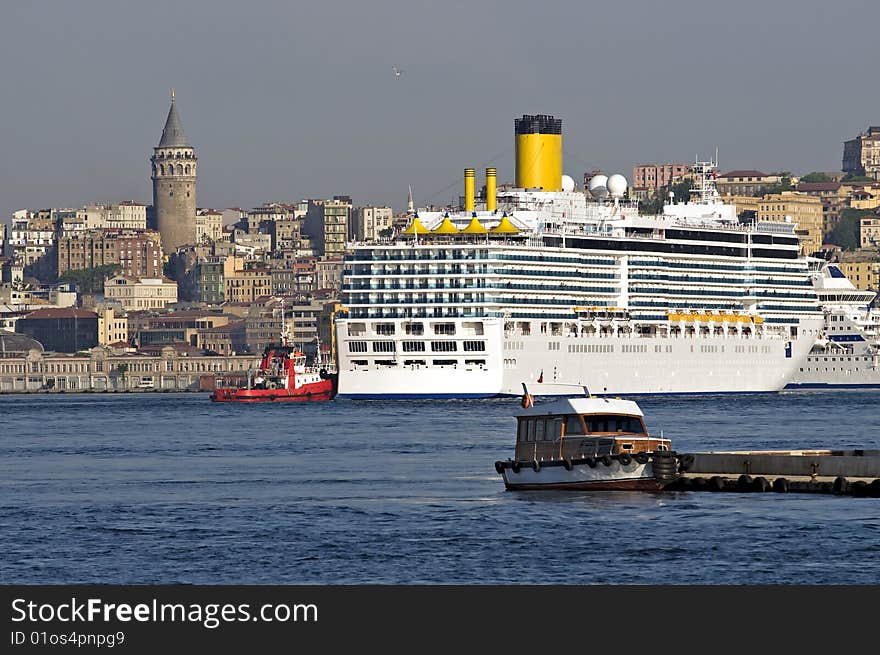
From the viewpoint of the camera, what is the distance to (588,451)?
42250mm

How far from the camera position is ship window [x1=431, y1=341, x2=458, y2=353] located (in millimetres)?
98938

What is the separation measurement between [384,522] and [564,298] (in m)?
69.8

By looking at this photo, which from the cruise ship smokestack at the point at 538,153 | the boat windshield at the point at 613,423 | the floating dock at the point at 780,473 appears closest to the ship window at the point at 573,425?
the boat windshield at the point at 613,423

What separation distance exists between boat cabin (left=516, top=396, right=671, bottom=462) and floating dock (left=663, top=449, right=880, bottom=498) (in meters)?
0.84

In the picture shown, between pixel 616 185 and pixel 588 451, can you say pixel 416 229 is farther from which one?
pixel 588 451

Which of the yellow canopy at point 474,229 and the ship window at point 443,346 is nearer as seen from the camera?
the ship window at point 443,346

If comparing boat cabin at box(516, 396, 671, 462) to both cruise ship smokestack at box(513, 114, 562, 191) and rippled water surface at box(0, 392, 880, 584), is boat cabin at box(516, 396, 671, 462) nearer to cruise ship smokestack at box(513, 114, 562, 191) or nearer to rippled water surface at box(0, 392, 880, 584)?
rippled water surface at box(0, 392, 880, 584)

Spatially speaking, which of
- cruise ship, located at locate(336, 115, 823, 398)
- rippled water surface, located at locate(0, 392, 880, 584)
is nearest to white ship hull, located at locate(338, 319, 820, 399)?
cruise ship, located at locate(336, 115, 823, 398)

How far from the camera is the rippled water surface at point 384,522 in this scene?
3075cm

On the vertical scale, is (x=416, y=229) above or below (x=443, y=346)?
above

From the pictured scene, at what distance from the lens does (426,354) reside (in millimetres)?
98375

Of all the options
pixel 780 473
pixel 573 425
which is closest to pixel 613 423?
pixel 573 425

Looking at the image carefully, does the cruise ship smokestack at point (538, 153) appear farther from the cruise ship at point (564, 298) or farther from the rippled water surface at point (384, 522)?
the rippled water surface at point (384, 522)
